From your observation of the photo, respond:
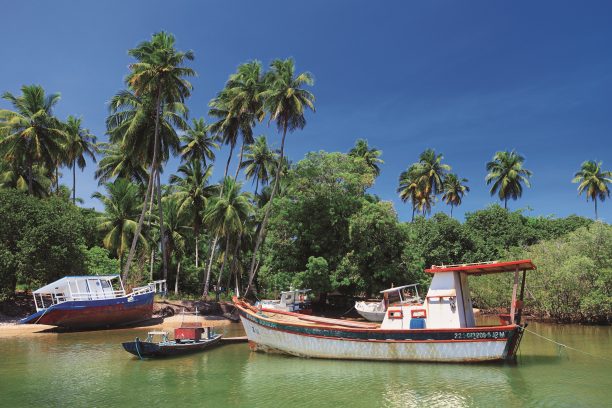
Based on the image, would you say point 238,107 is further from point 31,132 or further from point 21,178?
point 21,178

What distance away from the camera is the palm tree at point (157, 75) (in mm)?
31094

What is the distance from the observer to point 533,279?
93.1ft

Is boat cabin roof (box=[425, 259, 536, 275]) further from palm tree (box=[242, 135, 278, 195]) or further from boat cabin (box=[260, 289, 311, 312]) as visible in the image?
palm tree (box=[242, 135, 278, 195])

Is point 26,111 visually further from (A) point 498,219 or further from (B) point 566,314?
(A) point 498,219

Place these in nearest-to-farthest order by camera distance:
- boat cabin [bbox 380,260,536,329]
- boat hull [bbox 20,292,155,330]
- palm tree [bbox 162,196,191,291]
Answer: boat cabin [bbox 380,260,536,329]
boat hull [bbox 20,292,155,330]
palm tree [bbox 162,196,191,291]

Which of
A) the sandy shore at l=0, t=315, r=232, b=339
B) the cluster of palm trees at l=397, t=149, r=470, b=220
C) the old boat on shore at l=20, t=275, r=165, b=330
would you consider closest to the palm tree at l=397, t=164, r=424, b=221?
the cluster of palm trees at l=397, t=149, r=470, b=220

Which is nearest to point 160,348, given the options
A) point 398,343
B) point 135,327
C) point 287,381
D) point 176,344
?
point 176,344

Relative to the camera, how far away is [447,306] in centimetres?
1667

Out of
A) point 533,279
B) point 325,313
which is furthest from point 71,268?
point 533,279

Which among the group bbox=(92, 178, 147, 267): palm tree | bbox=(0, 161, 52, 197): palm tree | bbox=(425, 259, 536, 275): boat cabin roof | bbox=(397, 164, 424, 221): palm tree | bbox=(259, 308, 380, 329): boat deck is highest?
bbox=(397, 164, 424, 221): palm tree

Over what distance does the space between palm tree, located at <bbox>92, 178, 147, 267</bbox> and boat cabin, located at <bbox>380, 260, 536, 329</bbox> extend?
25.9m

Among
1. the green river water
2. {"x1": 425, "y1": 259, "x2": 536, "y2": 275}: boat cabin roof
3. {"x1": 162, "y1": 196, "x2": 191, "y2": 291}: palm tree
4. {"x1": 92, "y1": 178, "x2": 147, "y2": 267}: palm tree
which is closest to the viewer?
the green river water

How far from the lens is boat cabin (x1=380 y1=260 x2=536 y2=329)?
1638cm

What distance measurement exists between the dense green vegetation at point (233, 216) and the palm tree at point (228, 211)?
0.12m
